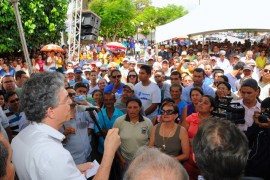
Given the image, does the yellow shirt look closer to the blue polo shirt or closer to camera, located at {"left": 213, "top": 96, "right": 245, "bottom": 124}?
the blue polo shirt

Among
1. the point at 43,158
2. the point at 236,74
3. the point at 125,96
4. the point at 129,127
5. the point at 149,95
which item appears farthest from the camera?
the point at 236,74

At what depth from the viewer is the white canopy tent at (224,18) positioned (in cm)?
1056

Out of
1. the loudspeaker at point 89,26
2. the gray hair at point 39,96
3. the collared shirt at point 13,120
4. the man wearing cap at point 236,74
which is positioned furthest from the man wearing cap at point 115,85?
the loudspeaker at point 89,26

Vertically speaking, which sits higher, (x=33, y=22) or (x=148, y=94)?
(x=33, y=22)

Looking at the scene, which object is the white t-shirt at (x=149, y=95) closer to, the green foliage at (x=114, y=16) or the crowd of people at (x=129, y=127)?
the crowd of people at (x=129, y=127)

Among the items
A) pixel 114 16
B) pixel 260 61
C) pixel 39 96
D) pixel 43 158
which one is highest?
pixel 114 16

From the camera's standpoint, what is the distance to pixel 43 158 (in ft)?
5.65

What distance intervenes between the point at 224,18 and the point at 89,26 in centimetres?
658

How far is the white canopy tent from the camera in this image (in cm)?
1056

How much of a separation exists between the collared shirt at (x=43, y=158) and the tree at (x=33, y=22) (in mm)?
9934

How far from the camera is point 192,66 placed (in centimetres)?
852

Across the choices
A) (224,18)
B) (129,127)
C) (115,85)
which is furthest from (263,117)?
(224,18)

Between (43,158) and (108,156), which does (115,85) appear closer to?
(108,156)

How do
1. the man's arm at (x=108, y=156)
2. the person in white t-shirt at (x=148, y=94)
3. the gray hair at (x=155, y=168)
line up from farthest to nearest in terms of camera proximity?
1. the person in white t-shirt at (x=148, y=94)
2. the man's arm at (x=108, y=156)
3. the gray hair at (x=155, y=168)
